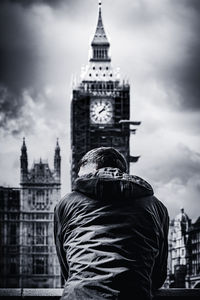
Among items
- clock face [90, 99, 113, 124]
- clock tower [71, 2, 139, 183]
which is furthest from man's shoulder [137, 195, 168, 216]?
clock face [90, 99, 113, 124]

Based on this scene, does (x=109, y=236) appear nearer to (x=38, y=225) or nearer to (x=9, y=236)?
(x=9, y=236)

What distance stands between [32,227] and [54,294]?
695 inches

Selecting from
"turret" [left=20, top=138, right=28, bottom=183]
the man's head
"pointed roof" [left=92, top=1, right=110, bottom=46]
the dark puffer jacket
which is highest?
"pointed roof" [left=92, top=1, right=110, bottom=46]

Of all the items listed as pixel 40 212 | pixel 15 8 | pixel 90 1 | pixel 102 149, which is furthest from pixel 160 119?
pixel 102 149

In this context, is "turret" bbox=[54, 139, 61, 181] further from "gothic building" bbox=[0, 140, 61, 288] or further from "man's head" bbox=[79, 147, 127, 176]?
"man's head" bbox=[79, 147, 127, 176]

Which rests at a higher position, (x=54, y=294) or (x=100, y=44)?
(x=100, y=44)

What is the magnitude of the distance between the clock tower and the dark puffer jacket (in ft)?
58.4

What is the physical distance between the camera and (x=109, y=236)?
1415mm

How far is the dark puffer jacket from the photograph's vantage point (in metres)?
1.33

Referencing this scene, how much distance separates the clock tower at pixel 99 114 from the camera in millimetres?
19844

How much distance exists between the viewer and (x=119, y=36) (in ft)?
42.2

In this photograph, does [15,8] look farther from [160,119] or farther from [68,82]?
[160,119]

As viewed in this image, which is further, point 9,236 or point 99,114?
point 99,114

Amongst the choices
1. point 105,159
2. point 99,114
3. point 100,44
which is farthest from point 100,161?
point 99,114
